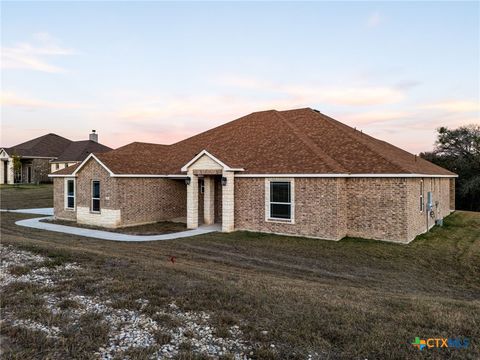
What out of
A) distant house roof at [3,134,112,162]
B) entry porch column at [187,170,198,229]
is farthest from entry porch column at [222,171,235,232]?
distant house roof at [3,134,112,162]

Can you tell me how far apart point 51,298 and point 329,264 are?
26.1ft

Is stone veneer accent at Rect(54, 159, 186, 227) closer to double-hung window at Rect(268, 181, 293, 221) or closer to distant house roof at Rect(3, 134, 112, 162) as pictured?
double-hung window at Rect(268, 181, 293, 221)

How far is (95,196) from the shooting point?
1781 centimetres

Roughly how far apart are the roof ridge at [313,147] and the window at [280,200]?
2.11 meters

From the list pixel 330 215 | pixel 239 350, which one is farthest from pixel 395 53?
pixel 239 350

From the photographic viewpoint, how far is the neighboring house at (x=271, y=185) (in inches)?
538

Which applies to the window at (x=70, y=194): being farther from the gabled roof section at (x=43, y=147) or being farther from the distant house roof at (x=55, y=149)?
the gabled roof section at (x=43, y=147)

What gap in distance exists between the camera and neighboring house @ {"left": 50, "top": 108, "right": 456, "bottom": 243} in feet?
44.9

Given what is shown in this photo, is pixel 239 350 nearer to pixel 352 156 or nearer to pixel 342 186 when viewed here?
pixel 342 186

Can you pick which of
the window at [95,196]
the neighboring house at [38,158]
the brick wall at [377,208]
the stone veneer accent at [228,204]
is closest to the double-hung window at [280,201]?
the stone veneer accent at [228,204]

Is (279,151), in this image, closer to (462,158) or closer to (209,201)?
(209,201)

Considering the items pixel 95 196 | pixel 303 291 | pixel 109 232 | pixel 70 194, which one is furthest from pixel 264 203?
pixel 70 194

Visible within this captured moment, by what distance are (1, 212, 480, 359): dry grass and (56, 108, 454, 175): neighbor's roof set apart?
3587 mm

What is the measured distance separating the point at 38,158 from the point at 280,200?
1634 inches
